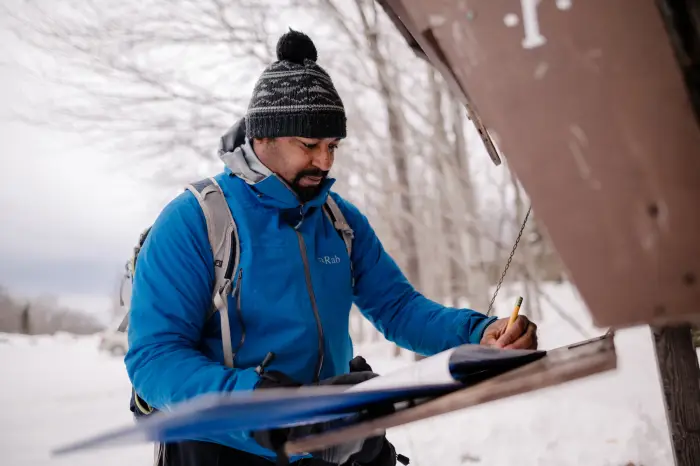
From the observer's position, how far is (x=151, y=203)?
982 centimetres

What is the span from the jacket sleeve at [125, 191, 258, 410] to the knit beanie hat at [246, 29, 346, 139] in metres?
0.37

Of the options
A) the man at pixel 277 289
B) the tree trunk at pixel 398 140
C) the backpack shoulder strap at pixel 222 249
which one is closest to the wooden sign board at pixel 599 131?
the man at pixel 277 289

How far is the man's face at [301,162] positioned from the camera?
1.74 m

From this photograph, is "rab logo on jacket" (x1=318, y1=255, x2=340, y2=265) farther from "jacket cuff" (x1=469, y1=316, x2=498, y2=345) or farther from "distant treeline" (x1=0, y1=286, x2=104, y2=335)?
"distant treeline" (x1=0, y1=286, x2=104, y2=335)

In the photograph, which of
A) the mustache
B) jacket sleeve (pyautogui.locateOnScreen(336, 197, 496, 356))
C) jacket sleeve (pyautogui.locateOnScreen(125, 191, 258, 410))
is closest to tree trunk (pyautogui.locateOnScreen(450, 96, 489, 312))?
jacket sleeve (pyautogui.locateOnScreen(336, 197, 496, 356))

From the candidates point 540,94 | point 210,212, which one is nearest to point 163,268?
point 210,212

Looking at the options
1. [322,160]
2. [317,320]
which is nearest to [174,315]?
[317,320]

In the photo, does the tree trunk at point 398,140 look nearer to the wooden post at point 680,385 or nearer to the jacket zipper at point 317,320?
the wooden post at point 680,385

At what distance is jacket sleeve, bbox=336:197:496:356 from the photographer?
5.75 feet

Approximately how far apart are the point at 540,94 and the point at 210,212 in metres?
1.11

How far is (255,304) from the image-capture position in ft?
5.08

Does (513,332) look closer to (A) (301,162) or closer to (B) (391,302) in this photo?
(B) (391,302)

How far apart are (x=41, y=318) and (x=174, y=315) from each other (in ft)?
31.9

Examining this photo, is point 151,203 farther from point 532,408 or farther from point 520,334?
point 520,334
